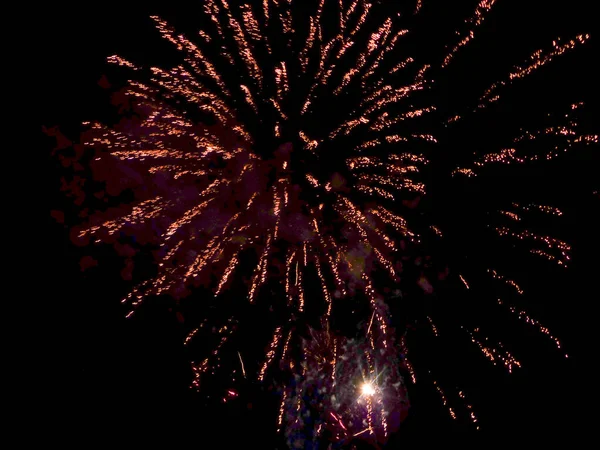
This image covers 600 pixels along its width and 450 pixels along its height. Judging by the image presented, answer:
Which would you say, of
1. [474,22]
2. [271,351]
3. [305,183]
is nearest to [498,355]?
[271,351]

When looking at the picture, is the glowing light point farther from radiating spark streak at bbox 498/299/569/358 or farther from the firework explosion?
radiating spark streak at bbox 498/299/569/358

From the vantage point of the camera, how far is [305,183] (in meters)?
2.69

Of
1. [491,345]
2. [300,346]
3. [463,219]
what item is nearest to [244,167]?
[300,346]

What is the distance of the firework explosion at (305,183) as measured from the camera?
2.66 m

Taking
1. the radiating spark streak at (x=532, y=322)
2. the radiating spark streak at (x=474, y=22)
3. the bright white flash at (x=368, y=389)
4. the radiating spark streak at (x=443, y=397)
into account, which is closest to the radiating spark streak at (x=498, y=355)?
the radiating spark streak at (x=532, y=322)

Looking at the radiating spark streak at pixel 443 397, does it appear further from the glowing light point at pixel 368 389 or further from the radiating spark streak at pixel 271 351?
the radiating spark streak at pixel 271 351

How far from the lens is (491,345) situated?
2992 mm

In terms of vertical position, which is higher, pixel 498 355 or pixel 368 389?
pixel 498 355

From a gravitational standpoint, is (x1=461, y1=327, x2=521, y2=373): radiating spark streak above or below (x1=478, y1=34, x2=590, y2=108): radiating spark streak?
below

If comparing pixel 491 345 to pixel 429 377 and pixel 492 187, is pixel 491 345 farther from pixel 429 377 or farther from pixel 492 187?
pixel 492 187

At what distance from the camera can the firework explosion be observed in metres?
2.66

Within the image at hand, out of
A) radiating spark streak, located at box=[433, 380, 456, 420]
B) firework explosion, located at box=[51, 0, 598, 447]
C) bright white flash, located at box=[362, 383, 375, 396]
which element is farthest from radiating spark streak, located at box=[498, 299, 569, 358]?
bright white flash, located at box=[362, 383, 375, 396]

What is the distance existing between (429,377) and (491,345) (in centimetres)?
69

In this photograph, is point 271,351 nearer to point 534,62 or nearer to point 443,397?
point 443,397
